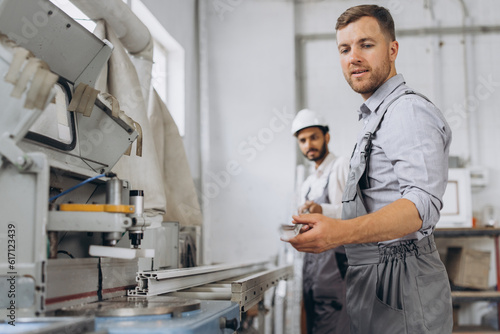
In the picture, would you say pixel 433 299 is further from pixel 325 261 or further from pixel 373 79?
pixel 325 261

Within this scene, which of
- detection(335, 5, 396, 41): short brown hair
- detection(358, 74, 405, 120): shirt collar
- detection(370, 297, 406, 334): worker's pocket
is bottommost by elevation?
detection(370, 297, 406, 334): worker's pocket

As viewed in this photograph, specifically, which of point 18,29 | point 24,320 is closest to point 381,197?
point 24,320

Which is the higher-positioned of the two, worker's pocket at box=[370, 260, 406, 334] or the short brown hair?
the short brown hair

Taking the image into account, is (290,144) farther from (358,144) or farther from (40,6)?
(40,6)

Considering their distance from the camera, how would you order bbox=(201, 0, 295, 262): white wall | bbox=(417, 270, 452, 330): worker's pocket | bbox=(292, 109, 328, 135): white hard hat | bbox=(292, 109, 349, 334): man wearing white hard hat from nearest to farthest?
bbox=(417, 270, 452, 330): worker's pocket
bbox=(292, 109, 349, 334): man wearing white hard hat
bbox=(292, 109, 328, 135): white hard hat
bbox=(201, 0, 295, 262): white wall

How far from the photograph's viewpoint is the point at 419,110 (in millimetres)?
1307

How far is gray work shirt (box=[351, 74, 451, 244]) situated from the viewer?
4.00 ft

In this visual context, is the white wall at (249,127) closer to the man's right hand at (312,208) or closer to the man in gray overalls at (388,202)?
the man's right hand at (312,208)

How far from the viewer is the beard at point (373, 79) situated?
148 cm

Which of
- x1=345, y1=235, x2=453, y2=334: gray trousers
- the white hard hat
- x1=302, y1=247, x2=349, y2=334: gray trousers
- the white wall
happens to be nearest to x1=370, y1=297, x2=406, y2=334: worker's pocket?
x1=345, y1=235, x2=453, y2=334: gray trousers

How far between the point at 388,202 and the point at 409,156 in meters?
0.18

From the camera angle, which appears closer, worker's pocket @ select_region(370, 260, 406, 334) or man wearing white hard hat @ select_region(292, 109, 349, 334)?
worker's pocket @ select_region(370, 260, 406, 334)

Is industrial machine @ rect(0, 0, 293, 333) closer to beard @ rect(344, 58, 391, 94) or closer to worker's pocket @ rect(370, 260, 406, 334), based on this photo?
worker's pocket @ rect(370, 260, 406, 334)

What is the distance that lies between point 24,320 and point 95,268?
25 cm
